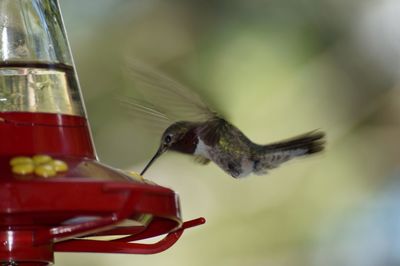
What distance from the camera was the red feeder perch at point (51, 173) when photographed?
76.5 inches

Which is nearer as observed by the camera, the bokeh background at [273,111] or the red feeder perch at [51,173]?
the red feeder perch at [51,173]

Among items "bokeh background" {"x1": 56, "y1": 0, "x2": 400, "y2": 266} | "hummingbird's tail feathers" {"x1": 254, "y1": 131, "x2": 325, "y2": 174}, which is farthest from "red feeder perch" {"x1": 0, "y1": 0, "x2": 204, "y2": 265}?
"bokeh background" {"x1": 56, "y1": 0, "x2": 400, "y2": 266}

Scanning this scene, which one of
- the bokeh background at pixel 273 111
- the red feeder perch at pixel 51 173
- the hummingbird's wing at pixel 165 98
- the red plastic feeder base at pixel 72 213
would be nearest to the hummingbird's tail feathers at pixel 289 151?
the hummingbird's wing at pixel 165 98

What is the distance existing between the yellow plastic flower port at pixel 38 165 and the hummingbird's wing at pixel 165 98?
1.06m

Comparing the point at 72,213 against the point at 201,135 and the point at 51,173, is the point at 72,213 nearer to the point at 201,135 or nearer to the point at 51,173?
the point at 51,173

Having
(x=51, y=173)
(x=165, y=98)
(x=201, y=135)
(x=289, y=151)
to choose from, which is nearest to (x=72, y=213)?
(x=51, y=173)

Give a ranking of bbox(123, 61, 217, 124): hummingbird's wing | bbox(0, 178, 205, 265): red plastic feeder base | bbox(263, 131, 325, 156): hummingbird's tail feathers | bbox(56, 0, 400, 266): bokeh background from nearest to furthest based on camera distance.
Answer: bbox(0, 178, 205, 265): red plastic feeder base < bbox(123, 61, 217, 124): hummingbird's wing < bbox(263, 131, 325, 156): hummingbird's tail feathers < bbox(56, 0, 400, 266): bokeh background

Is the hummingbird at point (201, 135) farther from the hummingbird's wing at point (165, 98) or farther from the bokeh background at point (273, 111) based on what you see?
the bokeh background at point (273, 111)

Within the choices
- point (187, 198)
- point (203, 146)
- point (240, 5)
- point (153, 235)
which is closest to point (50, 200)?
point (153, 235)

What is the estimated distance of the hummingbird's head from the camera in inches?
129

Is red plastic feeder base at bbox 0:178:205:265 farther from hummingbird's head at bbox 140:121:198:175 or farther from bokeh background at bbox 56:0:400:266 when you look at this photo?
bokeh background at bbox 56:0:400:266

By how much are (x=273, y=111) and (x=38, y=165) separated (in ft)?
10.0

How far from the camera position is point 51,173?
203 centimetres

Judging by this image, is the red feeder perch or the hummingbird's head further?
the hummingbird's head
